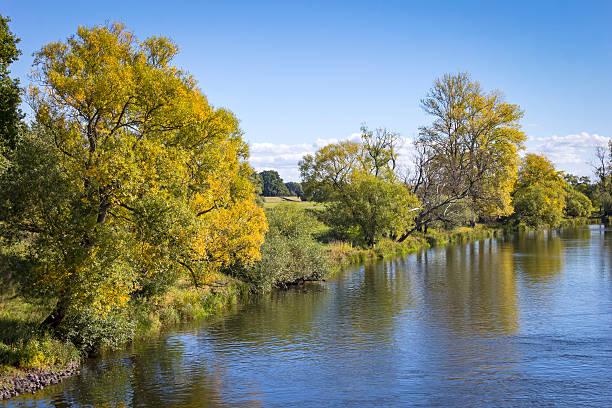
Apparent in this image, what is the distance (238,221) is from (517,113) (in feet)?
139

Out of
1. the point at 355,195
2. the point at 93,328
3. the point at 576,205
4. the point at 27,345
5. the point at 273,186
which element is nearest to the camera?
the point at 27,345

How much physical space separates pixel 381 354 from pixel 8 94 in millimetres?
20276

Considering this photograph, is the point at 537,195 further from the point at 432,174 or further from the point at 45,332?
the point at 45,332

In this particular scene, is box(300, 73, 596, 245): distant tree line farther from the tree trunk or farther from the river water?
the tree trunk

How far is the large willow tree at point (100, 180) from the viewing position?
59.3ft

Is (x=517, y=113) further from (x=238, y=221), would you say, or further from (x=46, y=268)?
(x=46, y=268)

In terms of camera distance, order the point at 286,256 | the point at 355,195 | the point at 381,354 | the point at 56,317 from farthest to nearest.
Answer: the point at 355,195 < the point at 286,256 < the point at 381,354 < the point at 56,317

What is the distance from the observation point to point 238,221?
94.5ft

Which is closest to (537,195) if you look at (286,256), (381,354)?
(286,256)

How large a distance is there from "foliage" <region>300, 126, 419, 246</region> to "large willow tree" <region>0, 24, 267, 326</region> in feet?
107

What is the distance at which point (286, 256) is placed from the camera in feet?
111

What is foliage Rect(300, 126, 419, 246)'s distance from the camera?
2096 inches

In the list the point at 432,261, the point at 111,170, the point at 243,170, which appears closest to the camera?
the point at 111,170

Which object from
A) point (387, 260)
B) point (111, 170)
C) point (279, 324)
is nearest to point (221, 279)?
point (279, 324)
